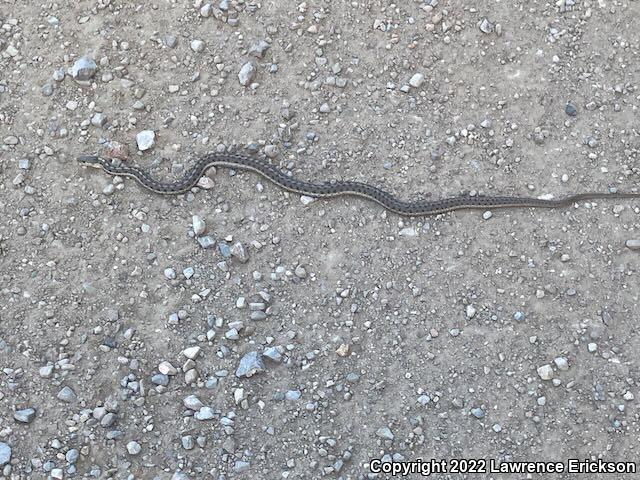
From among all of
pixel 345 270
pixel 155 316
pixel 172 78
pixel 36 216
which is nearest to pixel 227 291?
pixel 155 316

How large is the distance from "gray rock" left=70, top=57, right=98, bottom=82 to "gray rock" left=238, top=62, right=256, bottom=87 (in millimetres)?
1900

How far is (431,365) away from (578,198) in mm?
2787

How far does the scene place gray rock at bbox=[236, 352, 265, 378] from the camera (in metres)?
7.36

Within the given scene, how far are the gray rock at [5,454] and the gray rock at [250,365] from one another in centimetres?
233

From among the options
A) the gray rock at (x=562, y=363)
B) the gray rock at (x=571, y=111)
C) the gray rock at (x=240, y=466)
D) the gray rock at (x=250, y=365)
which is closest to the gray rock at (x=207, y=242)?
the gray rock at (x=250, y=365)

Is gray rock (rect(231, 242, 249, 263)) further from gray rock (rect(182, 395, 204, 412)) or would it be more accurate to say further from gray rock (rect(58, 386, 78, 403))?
gray rock (rect(58, 386, 78, 403))

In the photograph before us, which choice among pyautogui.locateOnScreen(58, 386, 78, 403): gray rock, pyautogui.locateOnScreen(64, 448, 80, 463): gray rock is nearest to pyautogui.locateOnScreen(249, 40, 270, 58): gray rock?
pyautogui.locateOnScreen(58, 386, 78, 403): gray rock

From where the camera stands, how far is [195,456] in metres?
7.02

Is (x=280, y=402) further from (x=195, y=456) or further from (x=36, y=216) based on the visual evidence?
(x=36, y=216)

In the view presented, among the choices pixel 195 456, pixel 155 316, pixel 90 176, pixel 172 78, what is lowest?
pixel 195 456

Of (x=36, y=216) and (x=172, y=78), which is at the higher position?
(x=172, y=78)

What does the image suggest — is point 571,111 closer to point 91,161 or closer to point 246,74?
point 246,74

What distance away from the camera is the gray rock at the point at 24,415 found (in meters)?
7.11

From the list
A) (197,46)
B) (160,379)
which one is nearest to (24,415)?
(160,379)
